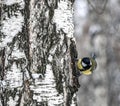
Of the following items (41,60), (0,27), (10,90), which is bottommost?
(10,90)

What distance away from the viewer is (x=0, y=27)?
198 cm

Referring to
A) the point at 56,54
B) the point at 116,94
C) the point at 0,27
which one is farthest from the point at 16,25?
the point at 116,94

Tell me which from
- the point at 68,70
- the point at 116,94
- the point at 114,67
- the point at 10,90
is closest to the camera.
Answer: the point at 10,90

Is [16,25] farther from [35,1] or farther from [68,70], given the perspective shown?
[68,70]

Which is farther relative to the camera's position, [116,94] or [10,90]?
[116,94]

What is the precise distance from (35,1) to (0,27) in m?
0.19

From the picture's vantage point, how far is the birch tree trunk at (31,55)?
6.32 feet

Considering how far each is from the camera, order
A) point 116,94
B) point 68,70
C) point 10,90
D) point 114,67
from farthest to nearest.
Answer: point 114,67, point 116,94, point 68,70, point 10,90

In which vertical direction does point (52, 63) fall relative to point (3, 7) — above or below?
below

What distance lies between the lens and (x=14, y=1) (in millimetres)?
1976

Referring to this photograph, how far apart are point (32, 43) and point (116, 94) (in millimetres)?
8371

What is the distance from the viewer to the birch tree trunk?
1.93m

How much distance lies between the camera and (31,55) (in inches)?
76.1

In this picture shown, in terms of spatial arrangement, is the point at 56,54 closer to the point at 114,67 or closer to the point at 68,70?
the point at 68,70
